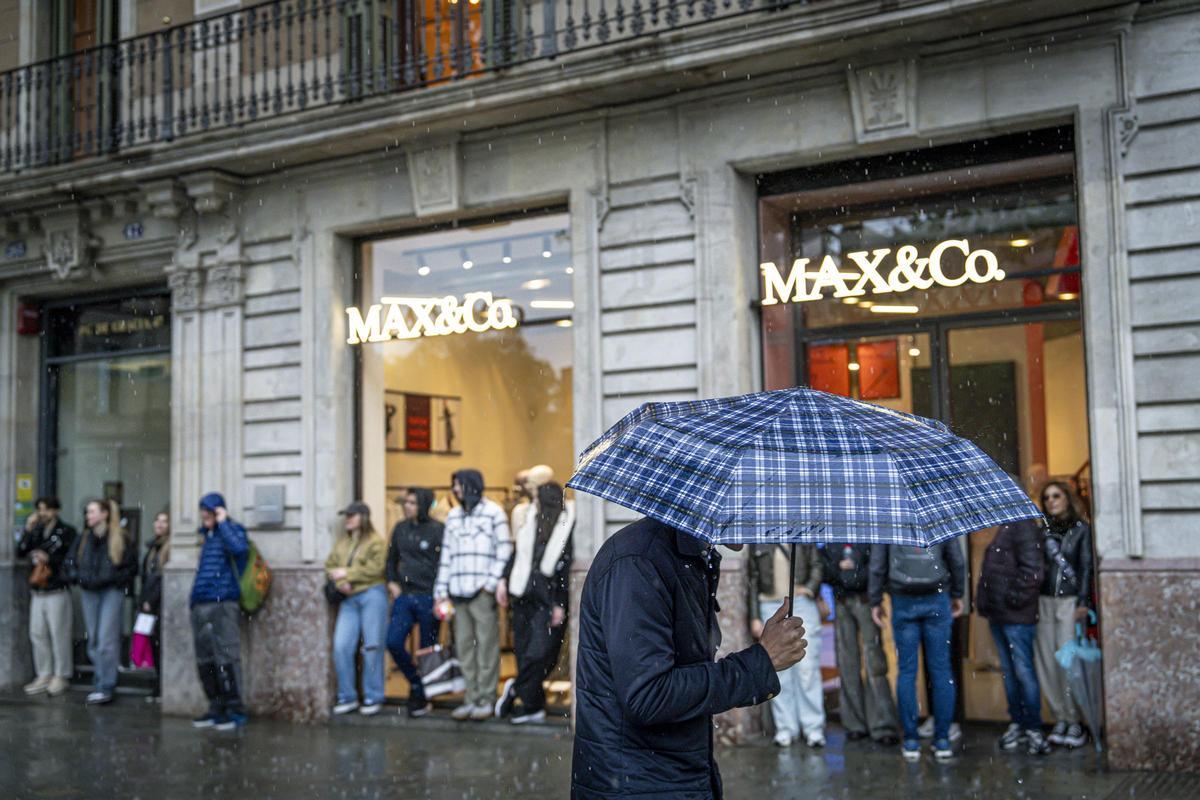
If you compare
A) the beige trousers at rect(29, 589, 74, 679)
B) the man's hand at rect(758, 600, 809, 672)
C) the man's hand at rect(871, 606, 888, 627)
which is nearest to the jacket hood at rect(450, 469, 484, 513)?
the man's hand at rect(871, 606, 888, 627)

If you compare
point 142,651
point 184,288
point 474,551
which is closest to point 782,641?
point 474,551

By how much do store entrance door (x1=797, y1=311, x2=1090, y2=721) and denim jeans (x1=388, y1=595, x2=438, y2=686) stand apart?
3378 mm

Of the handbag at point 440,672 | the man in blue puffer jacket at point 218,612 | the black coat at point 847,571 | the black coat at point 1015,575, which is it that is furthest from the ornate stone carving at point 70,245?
the black coat at point 1015,575

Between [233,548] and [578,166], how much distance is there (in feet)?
14.4

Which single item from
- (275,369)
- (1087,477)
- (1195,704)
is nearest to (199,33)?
(275,369)

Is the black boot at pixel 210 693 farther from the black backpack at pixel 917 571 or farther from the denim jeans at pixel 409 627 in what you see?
the black backpack at pixel 917 571

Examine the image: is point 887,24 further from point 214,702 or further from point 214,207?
point 214,702

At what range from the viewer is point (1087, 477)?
967 centimetres

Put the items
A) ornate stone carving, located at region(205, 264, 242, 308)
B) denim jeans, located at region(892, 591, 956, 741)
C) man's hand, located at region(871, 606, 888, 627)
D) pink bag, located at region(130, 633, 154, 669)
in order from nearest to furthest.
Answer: denim jeans, located at region(892, 591, 956, 741), man's hand, located at region(871, 606, 888, 627), ornate stone carving, located at region(205, 264, 242, 308), pink bag, located at region(130, 633, 154, 669)

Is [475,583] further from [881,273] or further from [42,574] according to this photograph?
[42,574]

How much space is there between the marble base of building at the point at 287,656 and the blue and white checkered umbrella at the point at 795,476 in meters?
8.68

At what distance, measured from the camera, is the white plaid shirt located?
11109mm

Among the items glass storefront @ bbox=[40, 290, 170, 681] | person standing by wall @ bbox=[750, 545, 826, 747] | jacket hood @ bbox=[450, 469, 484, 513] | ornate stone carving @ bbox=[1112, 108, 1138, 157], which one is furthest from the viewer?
glass storefront @ bbox=[40, 290, 170, 681]

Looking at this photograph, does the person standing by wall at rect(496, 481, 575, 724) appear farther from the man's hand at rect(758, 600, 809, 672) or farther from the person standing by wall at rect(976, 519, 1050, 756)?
the man's hand at rect(758, 600, 809, 672)
